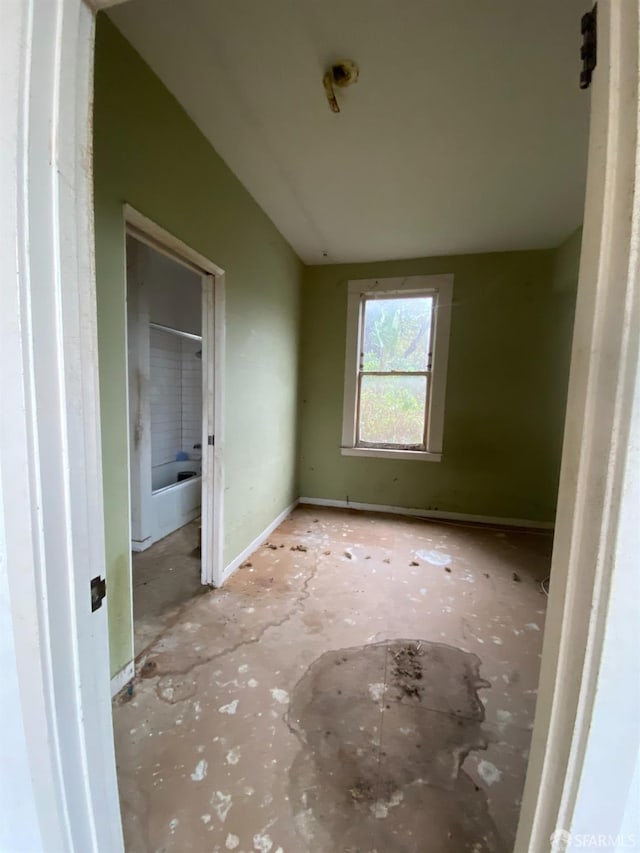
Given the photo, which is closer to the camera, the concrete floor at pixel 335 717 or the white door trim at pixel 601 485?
the white door trim at pixel 601 485

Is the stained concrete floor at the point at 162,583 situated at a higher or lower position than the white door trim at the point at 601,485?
lower

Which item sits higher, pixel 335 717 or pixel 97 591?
pixel 97 591

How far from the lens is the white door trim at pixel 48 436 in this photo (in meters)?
0.51

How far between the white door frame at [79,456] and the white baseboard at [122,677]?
0.89 m

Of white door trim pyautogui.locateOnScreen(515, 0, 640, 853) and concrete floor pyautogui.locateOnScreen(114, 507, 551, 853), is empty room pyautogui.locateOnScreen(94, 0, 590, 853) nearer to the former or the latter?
concrete floor pyautogui.locateOnScreen(114, 507, 551, 853)

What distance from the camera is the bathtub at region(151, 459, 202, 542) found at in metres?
2.82

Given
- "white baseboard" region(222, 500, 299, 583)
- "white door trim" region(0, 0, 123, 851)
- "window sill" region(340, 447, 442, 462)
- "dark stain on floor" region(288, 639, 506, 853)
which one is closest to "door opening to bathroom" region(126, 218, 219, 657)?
"white baseboard" region(222, 500, 299, 583)

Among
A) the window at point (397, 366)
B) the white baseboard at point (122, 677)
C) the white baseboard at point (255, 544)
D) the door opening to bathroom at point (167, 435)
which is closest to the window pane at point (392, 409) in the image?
the window at point (397, 366)

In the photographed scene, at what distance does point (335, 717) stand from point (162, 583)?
142 centimetres

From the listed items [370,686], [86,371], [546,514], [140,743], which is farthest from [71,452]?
[546,514]

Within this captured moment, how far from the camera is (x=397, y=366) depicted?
142 inches

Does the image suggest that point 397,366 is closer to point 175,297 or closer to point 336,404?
point 336,404
